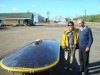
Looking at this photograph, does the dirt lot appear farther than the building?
No

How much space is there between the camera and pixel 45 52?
688 cm

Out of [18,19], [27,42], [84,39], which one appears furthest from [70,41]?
[18,19]

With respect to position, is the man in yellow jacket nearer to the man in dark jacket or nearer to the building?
the man in dark jacket

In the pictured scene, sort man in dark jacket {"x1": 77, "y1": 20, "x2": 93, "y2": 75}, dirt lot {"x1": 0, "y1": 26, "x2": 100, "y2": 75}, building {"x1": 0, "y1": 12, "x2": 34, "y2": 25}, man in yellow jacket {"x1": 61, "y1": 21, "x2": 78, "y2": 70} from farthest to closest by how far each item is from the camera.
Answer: building {"x1": 0, "y1": 12, "x2": 34, "y2": 25} → dirt lot {"x1": 0, "y1": 26, "x2": 100, "y2": 75} → man in yellow jacket {"x1": 61, "y1": 21, "x2": 78, "y2": 70} → man in dark jacket {"x1": 77, "y1": 20, "x2": 93, "y2": 75}

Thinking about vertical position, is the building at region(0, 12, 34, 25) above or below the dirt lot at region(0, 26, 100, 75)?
above

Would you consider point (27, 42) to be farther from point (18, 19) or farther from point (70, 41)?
A: point (18, 19)

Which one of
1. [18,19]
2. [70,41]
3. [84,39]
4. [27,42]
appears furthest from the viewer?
[18,19]

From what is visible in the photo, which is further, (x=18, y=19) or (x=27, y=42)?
(x=18, y=19)

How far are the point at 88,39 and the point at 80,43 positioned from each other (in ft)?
0.94

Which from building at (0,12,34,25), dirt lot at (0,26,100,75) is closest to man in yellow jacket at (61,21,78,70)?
dirt lot at (0,26,100,75)

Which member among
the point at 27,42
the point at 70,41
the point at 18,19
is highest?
the point at 18,19

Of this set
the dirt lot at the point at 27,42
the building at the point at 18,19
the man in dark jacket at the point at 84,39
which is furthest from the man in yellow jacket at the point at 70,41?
the building at the point at 18,19

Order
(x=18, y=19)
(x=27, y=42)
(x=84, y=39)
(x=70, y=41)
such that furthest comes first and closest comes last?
(x=18, y=19), (x=27, y=42), (x=70, y=41), (x=84, y=39)

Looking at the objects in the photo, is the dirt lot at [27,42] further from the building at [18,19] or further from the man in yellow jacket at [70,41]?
the building at [18,19]
